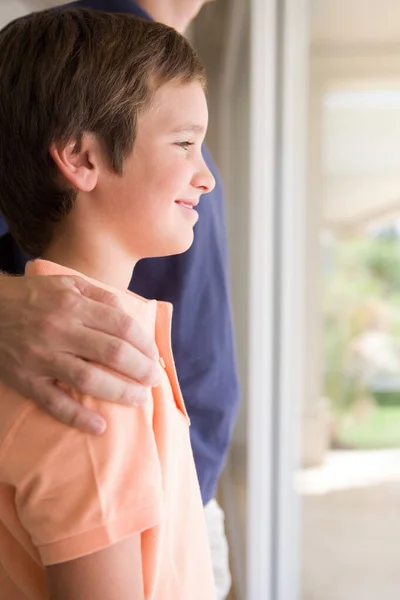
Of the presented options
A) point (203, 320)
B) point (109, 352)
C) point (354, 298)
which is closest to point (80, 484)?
point (109, 352)

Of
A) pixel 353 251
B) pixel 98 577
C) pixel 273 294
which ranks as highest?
pixel 353 251

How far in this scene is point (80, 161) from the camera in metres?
0.70

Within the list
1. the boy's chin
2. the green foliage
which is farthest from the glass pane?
the boy's chin

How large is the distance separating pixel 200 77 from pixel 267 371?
142 cm

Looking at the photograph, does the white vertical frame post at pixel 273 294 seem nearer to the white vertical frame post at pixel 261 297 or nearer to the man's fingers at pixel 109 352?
the white vertical frame post at pixel 261 297

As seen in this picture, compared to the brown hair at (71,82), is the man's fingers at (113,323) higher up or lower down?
lower down

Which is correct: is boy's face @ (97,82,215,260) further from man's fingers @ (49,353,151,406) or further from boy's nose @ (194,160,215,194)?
man's fingers @ (49,353,151,406)

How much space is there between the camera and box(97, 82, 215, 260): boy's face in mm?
701

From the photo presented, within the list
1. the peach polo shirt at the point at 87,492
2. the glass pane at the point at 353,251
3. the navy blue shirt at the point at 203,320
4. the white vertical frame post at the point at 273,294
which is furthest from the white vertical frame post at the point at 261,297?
the glass pane at the point at 353,251

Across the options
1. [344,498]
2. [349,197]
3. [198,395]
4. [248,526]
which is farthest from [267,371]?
[349,197]

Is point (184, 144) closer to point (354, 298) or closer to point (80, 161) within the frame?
point (80, 161)

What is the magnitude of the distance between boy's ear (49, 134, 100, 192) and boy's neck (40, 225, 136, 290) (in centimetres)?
5

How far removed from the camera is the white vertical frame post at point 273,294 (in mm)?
1985

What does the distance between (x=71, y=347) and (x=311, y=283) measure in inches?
152
